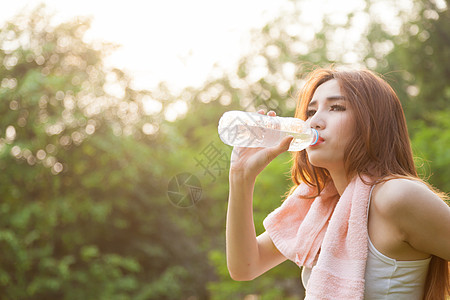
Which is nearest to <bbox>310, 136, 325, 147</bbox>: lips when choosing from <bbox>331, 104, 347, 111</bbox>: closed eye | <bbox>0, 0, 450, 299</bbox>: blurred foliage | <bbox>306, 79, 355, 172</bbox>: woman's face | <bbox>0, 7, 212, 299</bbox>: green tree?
<bbox>306, 79, 355, 172</bbox>: woman's face

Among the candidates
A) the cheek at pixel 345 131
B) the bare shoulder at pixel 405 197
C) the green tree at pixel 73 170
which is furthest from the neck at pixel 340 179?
the green tree at pixel 73 170

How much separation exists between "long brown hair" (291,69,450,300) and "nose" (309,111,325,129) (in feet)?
0.33

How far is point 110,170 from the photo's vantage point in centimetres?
894

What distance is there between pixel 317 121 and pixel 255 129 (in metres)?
0.48

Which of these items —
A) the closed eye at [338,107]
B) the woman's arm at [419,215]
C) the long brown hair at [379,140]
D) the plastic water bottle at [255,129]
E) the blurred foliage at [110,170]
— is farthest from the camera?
the blurred foliage at [110,170]

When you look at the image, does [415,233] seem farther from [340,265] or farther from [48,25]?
[48,25]

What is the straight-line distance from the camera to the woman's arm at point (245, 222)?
1645mm

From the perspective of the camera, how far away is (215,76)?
52.0 ft

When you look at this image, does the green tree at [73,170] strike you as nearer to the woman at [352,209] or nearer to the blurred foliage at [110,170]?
the blurred foliage at [110,170]

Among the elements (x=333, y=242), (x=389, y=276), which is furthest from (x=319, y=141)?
(x=389, y=276)

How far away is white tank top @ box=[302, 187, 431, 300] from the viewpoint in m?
1.36

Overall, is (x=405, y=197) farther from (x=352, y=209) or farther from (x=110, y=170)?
(x=110, y=170)

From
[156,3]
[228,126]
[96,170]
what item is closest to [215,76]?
[156,3]

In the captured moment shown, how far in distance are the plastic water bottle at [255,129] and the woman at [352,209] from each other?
8 cm
